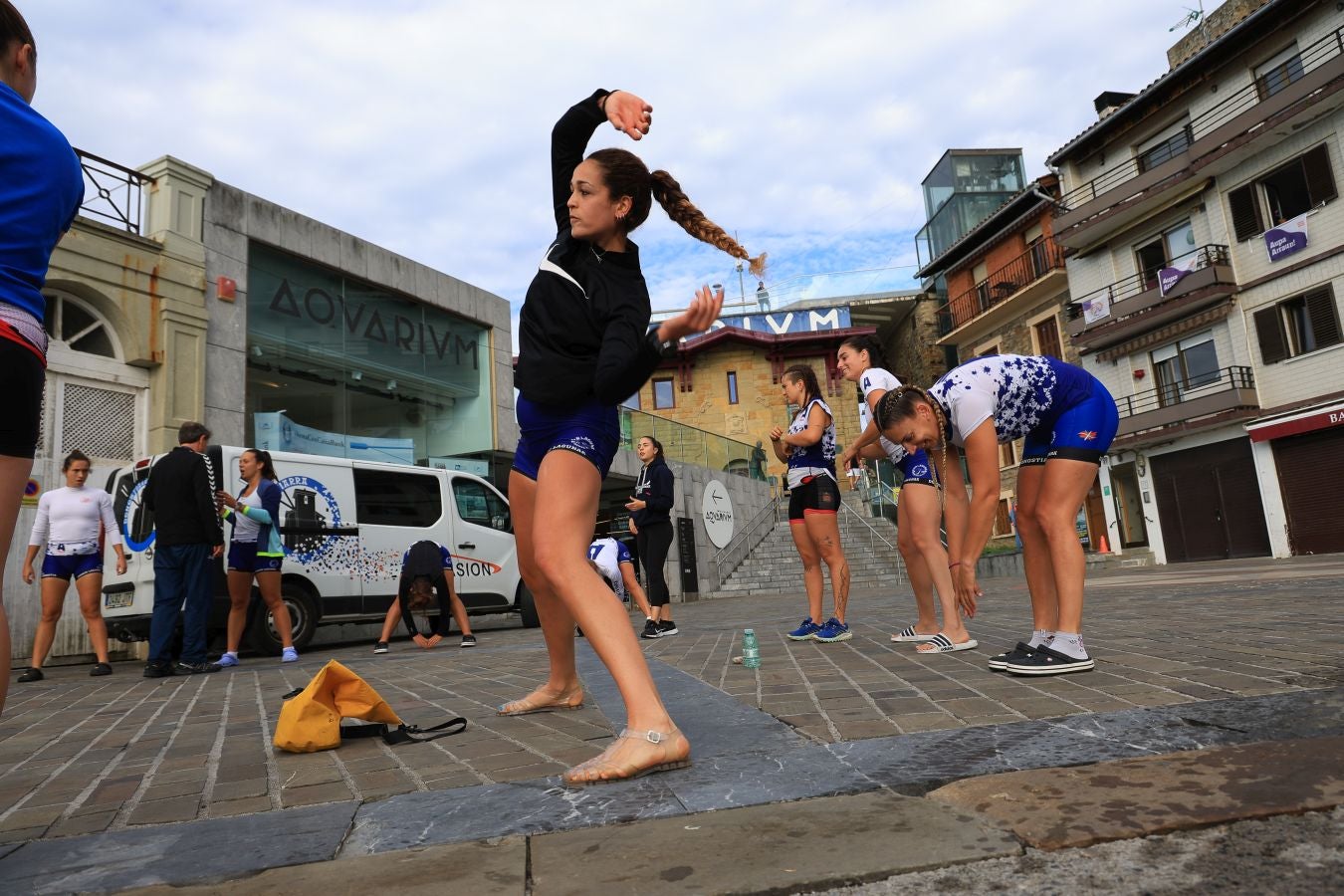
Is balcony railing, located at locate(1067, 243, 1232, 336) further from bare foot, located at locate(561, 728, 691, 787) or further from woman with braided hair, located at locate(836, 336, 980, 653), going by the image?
bare foot, located at locate(561, 728, 691, 787)

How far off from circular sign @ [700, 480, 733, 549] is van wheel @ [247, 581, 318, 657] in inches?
551

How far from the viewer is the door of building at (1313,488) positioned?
2045 centimetres

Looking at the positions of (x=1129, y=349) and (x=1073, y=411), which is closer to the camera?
(x=1073, y=411)

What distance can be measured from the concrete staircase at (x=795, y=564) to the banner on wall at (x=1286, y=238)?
11738mm

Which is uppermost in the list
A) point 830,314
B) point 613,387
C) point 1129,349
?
point 830,314

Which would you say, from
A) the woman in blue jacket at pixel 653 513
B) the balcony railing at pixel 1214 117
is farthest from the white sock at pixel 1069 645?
the balcony railing at pixel 1214 117

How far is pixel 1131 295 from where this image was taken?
85.6 ft

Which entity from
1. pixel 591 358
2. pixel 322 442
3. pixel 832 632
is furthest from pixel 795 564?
pixel 591 358

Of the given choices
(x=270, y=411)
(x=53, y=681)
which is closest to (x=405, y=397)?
(x=270, y=411)

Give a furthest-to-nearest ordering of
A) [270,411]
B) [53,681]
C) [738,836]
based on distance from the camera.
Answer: [270,411], [53,681], [738,836]

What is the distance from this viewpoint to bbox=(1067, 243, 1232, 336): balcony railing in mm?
23328

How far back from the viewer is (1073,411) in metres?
3.64

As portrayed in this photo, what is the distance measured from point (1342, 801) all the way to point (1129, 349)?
27.8 metres

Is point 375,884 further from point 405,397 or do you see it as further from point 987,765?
point 405,397
